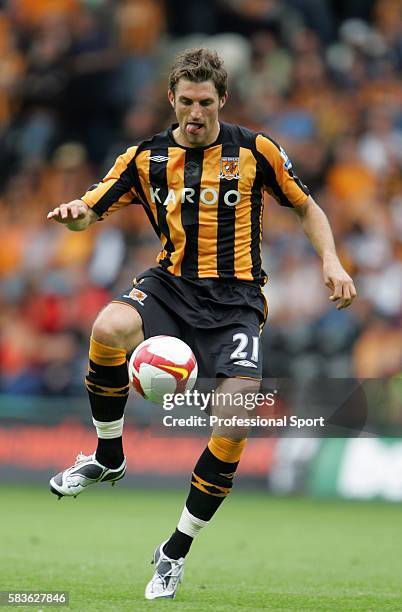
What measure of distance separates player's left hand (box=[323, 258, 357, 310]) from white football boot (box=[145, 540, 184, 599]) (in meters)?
1.62

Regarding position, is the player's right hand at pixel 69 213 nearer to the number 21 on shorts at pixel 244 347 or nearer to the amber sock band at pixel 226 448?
the number 21 on shorts at pixel 244 347

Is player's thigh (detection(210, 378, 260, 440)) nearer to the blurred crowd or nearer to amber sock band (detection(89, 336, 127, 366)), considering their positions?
amber sock band (detection(89, 336, 127, 366))

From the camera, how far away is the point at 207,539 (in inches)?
385

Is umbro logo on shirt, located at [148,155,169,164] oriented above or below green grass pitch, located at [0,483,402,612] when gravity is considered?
above

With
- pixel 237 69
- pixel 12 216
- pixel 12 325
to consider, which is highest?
pixel 237 69

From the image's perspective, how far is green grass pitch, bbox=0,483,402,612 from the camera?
6402 mm

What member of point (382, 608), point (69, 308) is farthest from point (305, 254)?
point (382, 608)

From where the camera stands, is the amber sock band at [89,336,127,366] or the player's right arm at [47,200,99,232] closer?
the player's right arm at [47,200,99,232]

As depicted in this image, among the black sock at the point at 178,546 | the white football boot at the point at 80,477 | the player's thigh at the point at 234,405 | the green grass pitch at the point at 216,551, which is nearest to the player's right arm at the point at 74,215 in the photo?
the player's thigh at the point at 234,405

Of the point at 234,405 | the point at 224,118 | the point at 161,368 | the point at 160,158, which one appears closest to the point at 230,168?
the point at 160,158

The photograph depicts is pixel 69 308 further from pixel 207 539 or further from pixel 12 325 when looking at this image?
pixel 207 539

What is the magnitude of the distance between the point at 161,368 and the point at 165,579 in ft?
3.71

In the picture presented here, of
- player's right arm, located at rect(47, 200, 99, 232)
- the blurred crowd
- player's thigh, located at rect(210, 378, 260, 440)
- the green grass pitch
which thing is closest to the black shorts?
player's thigh, located at rect(210, 378, 260, 440)

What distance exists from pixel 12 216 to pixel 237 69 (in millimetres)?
3591
